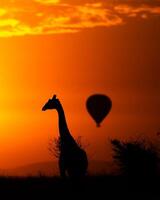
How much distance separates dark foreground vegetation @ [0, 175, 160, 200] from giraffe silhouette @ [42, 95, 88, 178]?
38 cm

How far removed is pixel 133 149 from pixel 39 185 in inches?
153

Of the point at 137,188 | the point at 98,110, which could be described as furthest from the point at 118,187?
the point at 98,110

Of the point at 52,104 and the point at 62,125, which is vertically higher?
the point at 52,104

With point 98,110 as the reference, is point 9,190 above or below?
below

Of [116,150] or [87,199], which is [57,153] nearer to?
[116,150]

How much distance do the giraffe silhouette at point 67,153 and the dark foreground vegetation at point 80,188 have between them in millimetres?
385

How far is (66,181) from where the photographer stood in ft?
81.0

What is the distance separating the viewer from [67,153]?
24.5 m

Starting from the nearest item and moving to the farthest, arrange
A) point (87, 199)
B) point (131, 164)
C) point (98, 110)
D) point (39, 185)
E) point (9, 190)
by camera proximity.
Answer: point (87, 199), point (9, 190), point (39, 185), point (131, 164), point (98, 110)

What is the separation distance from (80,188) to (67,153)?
1350mm

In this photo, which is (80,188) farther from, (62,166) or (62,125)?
(62,125)

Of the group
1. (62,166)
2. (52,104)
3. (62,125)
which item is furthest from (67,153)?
(52,104)

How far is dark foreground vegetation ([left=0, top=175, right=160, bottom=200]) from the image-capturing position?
2219 cm

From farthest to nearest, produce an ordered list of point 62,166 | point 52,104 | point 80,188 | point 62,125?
1. point 62,125
2. point 52,104
3. point 62,166
4. point 80,188
